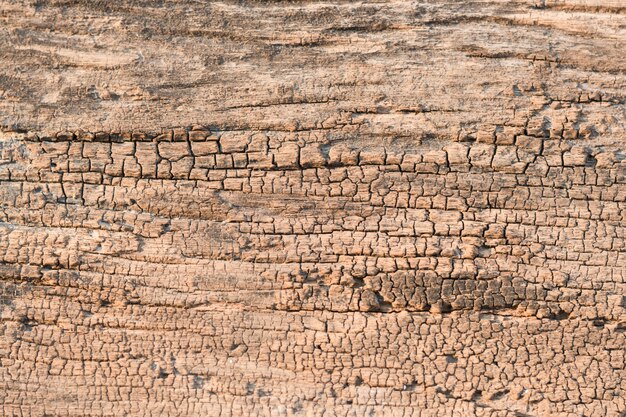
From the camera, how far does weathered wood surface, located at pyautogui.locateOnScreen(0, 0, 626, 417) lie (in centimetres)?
228

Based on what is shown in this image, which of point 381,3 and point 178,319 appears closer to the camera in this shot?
point 178,319

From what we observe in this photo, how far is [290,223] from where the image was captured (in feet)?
7.70

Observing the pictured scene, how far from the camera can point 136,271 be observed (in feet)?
7.66

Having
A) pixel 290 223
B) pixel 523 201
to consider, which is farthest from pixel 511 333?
pixel 290 223

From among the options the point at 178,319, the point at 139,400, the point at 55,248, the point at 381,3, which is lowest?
the point at 139,400

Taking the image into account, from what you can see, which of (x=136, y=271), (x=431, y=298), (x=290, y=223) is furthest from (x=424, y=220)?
(x=136, y=271)

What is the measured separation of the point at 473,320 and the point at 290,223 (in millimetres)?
644

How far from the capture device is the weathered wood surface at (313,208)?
2.28 meters

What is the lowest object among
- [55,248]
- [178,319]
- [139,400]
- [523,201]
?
[139,400]

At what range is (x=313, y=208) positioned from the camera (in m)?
2.35

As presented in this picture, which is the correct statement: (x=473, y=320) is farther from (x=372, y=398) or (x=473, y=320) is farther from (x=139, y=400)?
(x=139, y=400)

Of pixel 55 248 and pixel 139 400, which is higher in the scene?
pixel 55 248

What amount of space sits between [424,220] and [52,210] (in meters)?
1.19

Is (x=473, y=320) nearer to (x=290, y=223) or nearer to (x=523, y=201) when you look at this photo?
(x=523, y=201)
